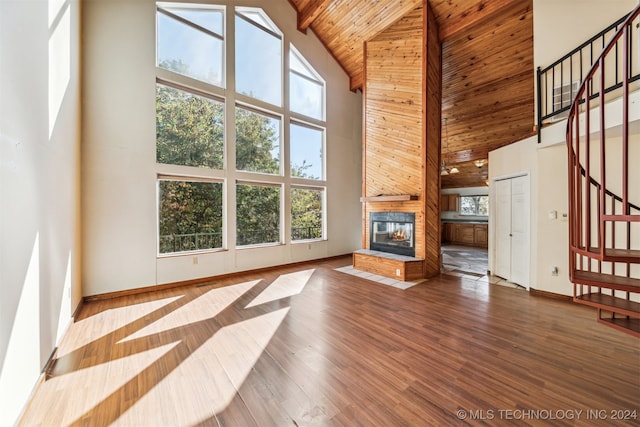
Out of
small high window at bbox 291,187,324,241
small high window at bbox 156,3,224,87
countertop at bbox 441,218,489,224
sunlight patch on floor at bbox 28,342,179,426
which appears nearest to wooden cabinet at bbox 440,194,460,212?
countertop at bbox 441,218,489,224

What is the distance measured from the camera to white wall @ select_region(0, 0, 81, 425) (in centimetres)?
152

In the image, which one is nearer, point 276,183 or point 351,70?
point 276,183

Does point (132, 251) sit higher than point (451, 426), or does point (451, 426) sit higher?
point (132, 251)

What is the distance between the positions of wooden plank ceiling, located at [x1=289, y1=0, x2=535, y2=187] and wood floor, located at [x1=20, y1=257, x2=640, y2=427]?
418 centimetres

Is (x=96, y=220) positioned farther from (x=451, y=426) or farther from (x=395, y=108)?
(x=395, y=108)

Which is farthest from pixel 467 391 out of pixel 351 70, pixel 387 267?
pixel 351 70

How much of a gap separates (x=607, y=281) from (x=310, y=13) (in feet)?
23.3

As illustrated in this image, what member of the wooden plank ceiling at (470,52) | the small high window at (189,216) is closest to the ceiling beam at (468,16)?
the wooden plank ceiling at (470,52)

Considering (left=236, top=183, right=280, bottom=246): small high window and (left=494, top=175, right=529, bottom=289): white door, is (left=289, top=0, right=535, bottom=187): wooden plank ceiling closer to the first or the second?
(left=494, top=175, right=529, bottom=289): white door

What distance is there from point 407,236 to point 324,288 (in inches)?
87.2

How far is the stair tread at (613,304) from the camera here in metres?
1.53

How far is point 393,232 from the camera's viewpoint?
555 cm

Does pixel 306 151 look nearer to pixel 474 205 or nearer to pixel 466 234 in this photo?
pixel 466 234

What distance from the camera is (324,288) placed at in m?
4.29
